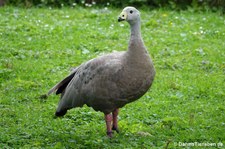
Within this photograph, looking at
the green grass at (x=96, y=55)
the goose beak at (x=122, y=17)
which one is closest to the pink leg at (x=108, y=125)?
the green grass at (x=96, y=55)

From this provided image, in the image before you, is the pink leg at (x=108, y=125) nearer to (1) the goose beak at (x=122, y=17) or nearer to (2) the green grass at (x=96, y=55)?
(2) the green grass at (x=96, y=55)

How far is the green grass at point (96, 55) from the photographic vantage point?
733cm

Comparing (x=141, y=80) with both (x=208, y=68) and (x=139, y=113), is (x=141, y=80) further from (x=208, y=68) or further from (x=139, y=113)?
(x=208, y=68)

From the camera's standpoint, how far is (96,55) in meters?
11.5

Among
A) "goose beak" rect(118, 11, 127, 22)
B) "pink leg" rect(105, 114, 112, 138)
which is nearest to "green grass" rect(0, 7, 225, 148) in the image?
"pink leg" rect(105, 114, 112, 138)

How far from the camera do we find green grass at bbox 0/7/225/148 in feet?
24.1

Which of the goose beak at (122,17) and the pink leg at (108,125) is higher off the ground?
the goose beak at (122,17)

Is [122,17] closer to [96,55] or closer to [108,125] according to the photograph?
[108,125]

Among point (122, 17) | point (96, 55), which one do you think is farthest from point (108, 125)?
point (96, 55)

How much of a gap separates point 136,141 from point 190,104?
1992 millimetres

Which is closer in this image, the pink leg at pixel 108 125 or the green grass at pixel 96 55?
the pink leg at pixel 108 125

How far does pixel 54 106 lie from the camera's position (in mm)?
8602

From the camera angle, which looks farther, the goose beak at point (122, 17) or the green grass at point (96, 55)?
→ the green grass at point (96, 55)

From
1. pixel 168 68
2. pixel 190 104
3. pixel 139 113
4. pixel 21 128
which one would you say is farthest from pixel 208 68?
pixel 21 128
